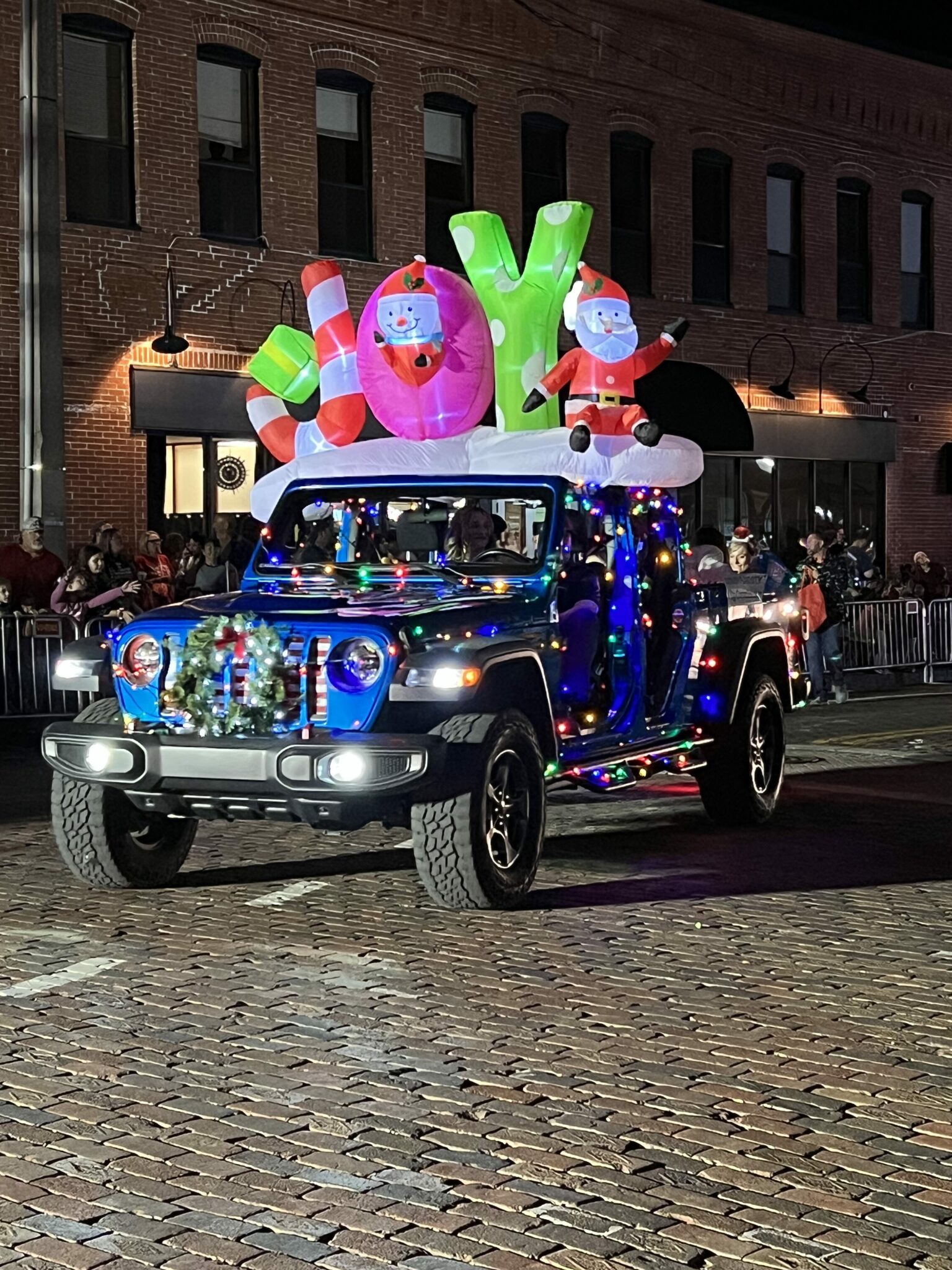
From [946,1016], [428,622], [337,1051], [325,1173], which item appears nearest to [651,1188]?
[325,1173]

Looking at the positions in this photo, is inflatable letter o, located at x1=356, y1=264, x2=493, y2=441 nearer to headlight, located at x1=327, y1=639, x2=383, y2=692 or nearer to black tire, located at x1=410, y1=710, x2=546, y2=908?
black tire, located at x1=410, y1=710, x2=546, y2=908

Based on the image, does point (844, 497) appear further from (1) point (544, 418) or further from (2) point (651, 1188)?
(2) point (651, 1188)

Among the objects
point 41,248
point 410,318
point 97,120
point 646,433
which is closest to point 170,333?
point 97,120

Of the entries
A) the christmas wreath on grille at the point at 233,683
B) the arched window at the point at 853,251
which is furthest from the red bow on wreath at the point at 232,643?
the arched window at the point at 853,251

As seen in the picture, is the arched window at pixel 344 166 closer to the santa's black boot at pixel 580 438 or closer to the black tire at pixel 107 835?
the santa's black boot at pixel 580 438

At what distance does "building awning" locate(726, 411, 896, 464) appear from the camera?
31.2 metres

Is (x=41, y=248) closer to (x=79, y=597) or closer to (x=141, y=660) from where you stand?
(x=79, y=597)

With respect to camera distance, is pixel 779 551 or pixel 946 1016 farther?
pixel 779 551

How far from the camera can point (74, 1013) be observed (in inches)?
290

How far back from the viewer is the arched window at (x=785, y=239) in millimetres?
31906

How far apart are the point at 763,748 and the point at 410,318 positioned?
4.49m

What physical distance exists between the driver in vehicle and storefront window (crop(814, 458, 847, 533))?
2207 centimetres

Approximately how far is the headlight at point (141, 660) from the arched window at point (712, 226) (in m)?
21.7

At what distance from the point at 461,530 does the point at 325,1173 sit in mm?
5377
